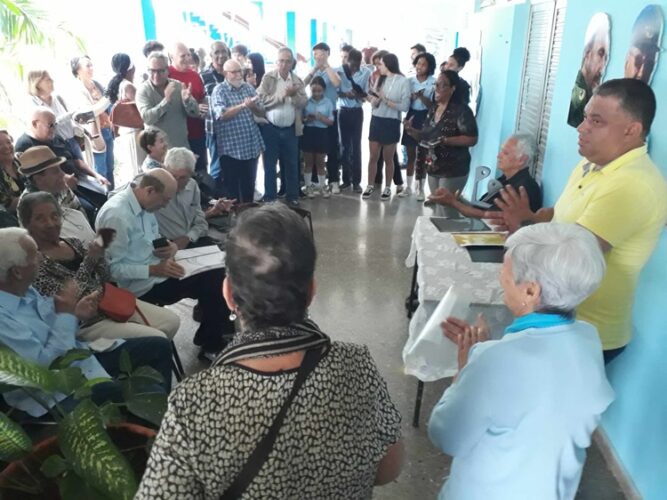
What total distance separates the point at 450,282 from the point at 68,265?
1.66 meters

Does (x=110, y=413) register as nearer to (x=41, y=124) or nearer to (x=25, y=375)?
(x=25, y=375)

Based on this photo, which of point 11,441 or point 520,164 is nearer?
point 11,441

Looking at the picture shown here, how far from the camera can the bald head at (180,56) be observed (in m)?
4.82

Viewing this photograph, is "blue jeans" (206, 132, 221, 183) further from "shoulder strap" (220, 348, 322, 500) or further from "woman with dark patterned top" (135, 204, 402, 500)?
"shoulder strap" (220, 348, 322, 500)

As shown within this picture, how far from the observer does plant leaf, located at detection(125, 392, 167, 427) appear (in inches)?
56.4

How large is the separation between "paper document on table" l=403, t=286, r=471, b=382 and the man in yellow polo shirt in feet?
1.36

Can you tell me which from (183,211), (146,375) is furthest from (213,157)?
(146,375)

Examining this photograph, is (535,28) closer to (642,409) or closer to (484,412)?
(642,409)

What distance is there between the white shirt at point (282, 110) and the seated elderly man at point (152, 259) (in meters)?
2.81

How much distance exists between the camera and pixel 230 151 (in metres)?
4.85

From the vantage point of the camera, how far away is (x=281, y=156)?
558cm

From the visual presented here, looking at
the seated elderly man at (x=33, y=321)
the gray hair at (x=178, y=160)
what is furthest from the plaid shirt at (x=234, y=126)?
the seated elderly man at (x=33, y=321)

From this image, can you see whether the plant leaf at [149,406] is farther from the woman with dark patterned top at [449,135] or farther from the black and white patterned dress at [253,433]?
the woman with dark patterned top at [449,135]

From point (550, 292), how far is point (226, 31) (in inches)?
384
